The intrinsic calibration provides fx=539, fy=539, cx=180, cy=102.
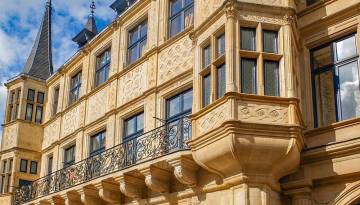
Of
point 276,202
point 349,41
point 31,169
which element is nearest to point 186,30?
point 349,41

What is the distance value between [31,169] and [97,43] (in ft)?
22.8

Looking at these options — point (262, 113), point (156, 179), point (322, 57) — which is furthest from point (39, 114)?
point (262, 113)

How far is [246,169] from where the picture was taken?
37.0 ft

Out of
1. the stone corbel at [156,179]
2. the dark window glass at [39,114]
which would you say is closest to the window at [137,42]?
the stone corbel at [156,179]

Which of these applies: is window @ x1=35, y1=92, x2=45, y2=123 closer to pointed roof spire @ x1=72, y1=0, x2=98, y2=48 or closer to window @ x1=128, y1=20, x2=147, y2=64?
pointed roof spire @ x1=72, y1=0, x2=98, y2=48

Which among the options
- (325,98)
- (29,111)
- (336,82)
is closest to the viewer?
(336,82)

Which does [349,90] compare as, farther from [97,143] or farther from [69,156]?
[69,156]

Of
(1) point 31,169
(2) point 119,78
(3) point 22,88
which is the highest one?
(3) point 22,88

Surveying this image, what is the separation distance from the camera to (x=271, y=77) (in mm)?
11891

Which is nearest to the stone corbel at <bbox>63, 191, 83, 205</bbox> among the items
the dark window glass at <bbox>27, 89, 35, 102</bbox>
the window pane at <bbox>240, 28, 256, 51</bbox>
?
the window pane at <bbox>240, 28, 256, 51</bbox>

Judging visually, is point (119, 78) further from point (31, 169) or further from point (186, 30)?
point (31, 169)

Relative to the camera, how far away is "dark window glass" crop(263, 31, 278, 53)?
12141mm

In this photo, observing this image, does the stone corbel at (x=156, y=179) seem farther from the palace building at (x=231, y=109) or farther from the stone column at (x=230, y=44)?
the stone column at (x=230, y=44)

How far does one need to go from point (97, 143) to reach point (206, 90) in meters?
7.27
